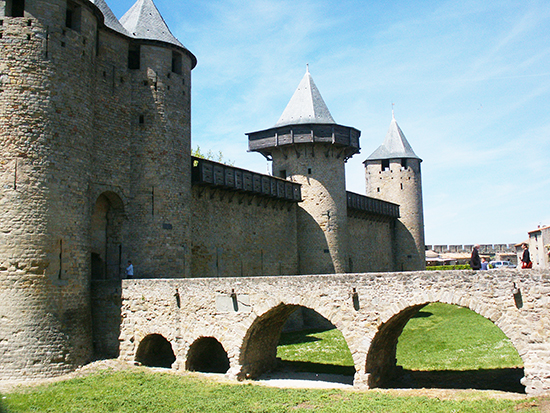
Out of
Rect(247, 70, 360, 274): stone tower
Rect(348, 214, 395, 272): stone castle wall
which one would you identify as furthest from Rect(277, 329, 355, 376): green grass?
Rect(348, 214, 395, 272): stone castle wall

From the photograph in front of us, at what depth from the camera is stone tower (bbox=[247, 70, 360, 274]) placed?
25.7m

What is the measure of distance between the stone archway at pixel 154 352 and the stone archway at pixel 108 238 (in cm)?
273

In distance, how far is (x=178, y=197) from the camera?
18.3 metres

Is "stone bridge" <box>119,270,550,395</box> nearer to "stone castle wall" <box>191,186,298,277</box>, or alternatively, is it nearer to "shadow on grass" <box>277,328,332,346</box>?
"stone castle wall" <box>191,186,298,277</box>

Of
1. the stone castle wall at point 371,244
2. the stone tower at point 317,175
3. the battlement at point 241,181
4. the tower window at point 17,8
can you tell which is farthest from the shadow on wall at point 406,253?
the tower window at point 17,8

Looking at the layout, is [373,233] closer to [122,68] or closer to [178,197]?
[178,197]

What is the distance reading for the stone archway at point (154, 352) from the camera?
51.0ft

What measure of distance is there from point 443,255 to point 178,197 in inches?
1482

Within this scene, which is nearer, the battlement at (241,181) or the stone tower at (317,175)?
the battlement at (241,181)

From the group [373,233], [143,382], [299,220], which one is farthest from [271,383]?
[373,233]

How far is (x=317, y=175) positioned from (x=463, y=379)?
45.5ft

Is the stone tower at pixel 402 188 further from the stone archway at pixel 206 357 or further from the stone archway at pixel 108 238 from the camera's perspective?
the stone archway at pixel 108 238

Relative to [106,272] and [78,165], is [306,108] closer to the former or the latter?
[106,272]

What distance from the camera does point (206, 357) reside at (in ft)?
52.2
